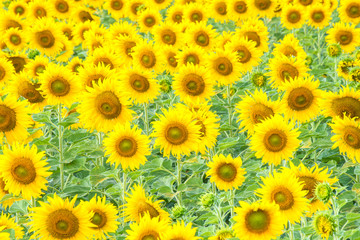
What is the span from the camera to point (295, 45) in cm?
582

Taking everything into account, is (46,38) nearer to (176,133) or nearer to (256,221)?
(176,133)

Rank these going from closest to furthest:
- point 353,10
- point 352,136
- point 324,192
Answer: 1. point 324,192
2. point 352,136
3. point 353,10

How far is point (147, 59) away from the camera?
18.3 ft

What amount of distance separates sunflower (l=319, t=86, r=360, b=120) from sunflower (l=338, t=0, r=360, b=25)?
3.87 metres

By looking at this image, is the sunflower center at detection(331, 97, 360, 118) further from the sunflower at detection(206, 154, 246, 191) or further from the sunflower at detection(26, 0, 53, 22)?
the sunflower at detection(26, 0, 53, 22)

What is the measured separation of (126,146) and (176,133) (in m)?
0.45

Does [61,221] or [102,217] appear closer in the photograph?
[61,221]

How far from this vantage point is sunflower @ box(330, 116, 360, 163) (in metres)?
3.76

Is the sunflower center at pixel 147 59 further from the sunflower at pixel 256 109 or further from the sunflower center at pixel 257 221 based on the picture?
the sunflower center at pixel 257 221

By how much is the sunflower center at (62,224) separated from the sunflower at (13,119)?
1223mm

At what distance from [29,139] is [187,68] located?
175 centimetres

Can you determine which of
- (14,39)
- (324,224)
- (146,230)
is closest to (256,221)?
(324,224)

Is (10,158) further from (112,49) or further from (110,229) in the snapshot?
(112,49)

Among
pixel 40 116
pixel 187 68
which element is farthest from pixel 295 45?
pixel 40 116
